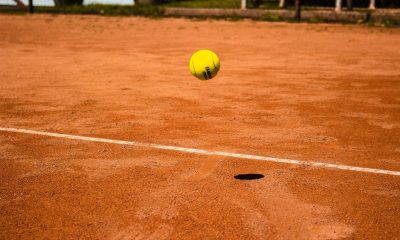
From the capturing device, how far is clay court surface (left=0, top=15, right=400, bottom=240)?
147 inches

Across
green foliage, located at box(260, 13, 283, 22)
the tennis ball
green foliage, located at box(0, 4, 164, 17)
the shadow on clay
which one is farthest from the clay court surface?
green foliage, located at box(0, 4, 164, 17)

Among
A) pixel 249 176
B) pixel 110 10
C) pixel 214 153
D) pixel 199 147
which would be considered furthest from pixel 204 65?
pixel 110 10

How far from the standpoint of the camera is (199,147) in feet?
17.9

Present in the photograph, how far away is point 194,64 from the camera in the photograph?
683cm

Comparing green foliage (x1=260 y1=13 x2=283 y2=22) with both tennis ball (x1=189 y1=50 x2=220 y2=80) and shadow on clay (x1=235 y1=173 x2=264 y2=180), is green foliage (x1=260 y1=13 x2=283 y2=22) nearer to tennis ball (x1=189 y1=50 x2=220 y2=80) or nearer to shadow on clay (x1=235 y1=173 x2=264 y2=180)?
tennis ball (x1=189 y1=50 x2=220 y2=80)

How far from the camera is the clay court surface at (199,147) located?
3730mm

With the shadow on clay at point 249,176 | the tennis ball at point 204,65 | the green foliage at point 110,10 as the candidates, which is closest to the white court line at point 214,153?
the shadow on clay at point 249,176

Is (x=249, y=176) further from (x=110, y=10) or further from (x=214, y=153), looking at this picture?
(x=110, y=10)

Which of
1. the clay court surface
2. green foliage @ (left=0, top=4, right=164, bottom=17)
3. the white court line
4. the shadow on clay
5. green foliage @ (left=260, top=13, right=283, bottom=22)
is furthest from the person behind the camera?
green foliage @ (left=0, top=4, right=164, bottom=17)

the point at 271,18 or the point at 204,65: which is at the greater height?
the point at 271,18

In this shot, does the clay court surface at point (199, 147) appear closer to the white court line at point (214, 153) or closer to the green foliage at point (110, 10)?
the white court line at point (214, 153)

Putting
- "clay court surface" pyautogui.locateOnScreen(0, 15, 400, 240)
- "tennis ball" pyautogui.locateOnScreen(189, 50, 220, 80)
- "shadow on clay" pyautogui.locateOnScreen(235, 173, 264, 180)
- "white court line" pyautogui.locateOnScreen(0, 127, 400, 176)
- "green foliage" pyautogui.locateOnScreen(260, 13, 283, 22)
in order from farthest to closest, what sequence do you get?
"green foliage" pyautogui.locateOnScreen(260, 13, 283, 22) → "tennis ball" pyautogui.locateOnScreen(189, 50, 220, 80) → "white court line" pyautogui.locateOnScreen(0, 127, 400, 176) → "shadow on clay" pyautogui.locateOnScreen(235, 173, 264, 180) → "clay court surface" pyautogui.locateOnScreen(0, 15, 400, 240)

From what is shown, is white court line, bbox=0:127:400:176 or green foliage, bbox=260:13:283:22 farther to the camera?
green foliage, bbox=260:13:283:22

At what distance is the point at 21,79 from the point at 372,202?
780 cm
